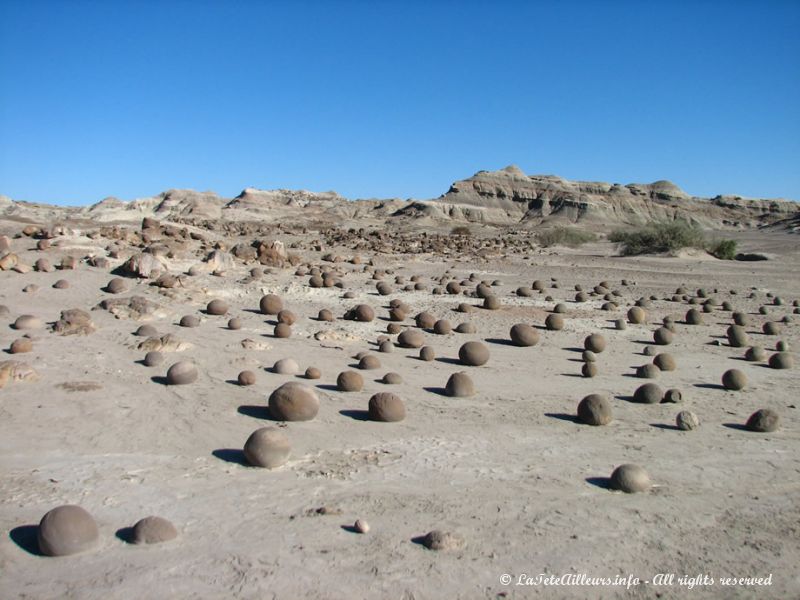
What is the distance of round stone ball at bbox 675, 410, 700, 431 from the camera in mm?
6410

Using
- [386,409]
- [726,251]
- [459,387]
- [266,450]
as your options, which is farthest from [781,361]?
[726,251]

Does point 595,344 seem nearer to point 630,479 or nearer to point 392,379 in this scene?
point 392,379

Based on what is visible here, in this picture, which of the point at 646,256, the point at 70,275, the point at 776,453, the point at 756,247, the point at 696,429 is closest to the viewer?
the point at 776,453

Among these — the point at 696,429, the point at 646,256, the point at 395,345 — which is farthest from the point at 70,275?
the point at 646,256

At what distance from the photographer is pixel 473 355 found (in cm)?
899

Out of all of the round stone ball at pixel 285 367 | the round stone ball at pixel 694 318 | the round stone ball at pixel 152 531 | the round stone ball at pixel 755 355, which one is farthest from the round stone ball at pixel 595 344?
the round stone ball at pixel 152 531

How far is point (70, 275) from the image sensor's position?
13.3 m

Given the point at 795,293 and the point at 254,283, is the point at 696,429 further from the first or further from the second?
the point at 795,293

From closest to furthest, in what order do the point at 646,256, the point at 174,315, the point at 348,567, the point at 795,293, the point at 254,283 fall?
the point at 348,567
the point at 174,315
the point at 254,283
the point at 795,293
the point at 646,256

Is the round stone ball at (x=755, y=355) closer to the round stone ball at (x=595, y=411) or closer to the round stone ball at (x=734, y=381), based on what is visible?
the round stone ball at (x=734, y=381)

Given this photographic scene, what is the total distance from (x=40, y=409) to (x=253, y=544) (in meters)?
3.59

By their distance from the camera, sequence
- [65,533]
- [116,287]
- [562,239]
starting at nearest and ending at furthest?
[65,533] < [116,287] < [562,239]

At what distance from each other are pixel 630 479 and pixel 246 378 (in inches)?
170

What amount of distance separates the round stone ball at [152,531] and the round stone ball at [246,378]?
10.9 feet
